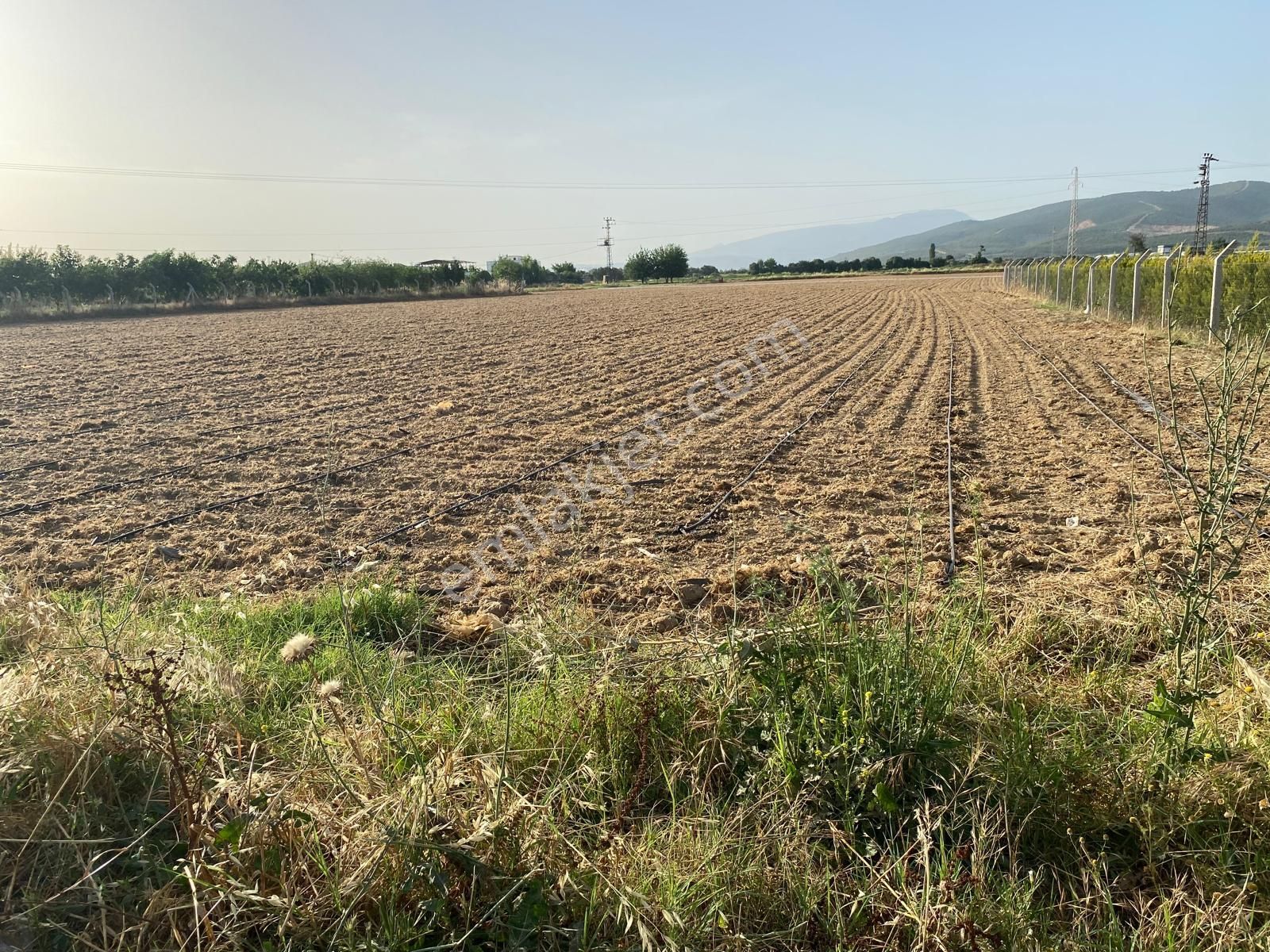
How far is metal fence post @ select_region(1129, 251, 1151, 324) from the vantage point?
17.2 meters

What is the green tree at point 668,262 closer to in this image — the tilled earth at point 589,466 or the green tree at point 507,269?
the green tree at point 507,269

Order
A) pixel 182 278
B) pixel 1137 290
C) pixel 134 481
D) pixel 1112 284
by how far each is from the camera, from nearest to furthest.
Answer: pixel 134 481 → pixel 1137 290 → pixel 1112 284 → pixel 182 278

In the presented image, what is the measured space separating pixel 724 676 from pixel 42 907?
206cm

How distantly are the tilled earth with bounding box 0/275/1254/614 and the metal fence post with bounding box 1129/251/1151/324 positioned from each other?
17.4 inches

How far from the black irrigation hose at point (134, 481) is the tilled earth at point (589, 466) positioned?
1.3 inches

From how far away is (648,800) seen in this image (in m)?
2.73

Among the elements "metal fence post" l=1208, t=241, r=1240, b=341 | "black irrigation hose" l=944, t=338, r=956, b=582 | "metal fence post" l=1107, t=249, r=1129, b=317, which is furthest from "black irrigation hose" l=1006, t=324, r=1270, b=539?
"metal fence post" l=1107, t=249, r=1129, b=317

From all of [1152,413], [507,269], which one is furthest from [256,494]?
[507,269]

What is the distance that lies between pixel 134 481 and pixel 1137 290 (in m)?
18.6

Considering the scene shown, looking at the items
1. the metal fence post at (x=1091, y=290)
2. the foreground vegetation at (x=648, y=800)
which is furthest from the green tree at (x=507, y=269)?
the foreground vegetation at (x=648, y=800)

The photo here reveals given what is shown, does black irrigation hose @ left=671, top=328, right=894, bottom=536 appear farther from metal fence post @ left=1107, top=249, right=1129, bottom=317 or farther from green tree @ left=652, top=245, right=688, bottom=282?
green tree @ left=652, top=245, right=688, bottom=282

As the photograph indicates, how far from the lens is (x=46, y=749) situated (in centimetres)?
253

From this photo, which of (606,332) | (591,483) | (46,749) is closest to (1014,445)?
(591,483)

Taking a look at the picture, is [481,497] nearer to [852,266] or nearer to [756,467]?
[756,467]
